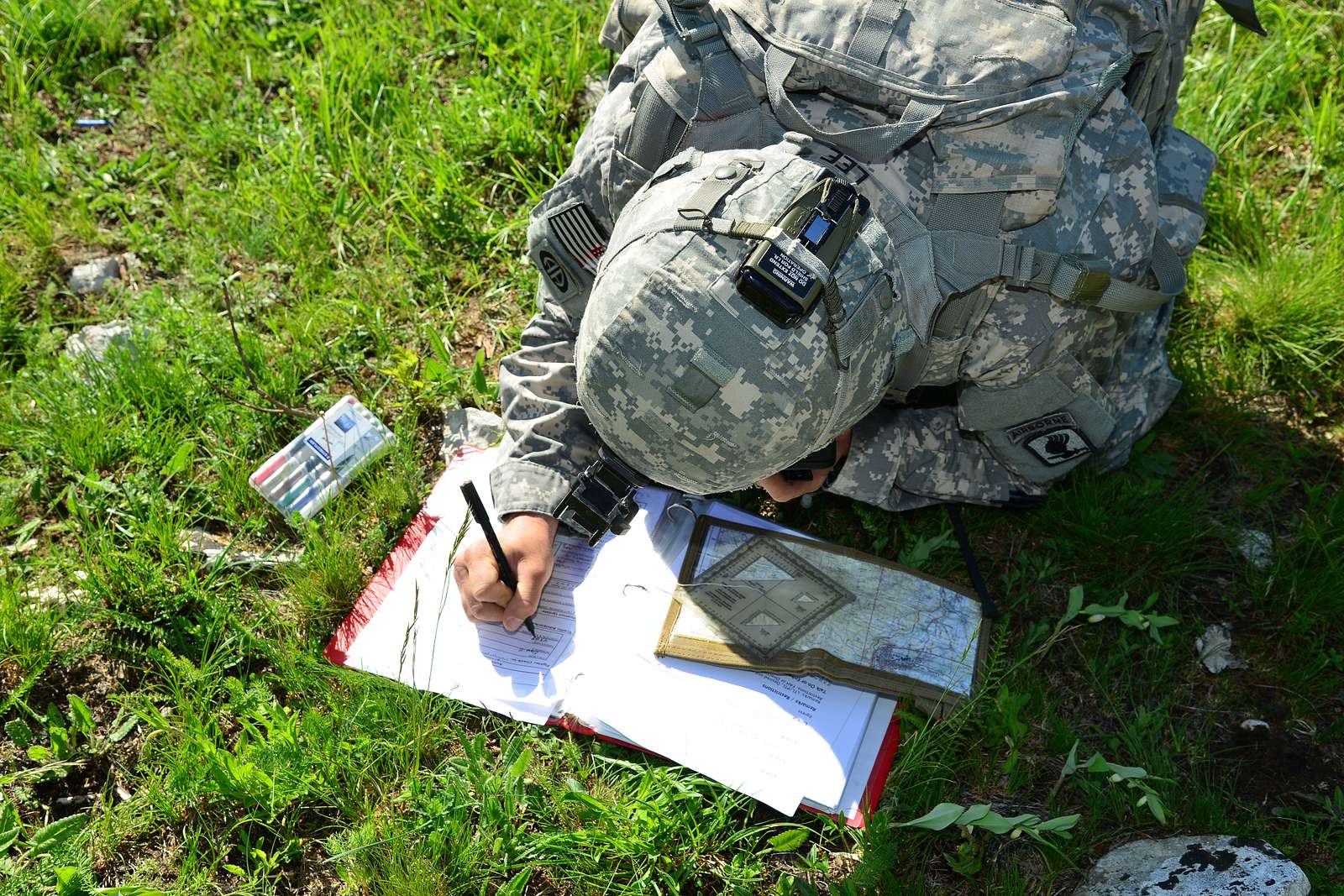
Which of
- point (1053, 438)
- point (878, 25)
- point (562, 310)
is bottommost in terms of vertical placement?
point (1053, 438)

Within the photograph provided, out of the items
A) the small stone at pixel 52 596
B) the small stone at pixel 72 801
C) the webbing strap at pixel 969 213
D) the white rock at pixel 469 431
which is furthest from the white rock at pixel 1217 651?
the small stone at pixel 52 596

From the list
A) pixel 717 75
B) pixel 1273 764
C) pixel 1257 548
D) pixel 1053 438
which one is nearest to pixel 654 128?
pixel 717 75

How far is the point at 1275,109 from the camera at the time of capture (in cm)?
349

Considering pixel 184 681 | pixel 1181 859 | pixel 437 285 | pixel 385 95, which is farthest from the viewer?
pixel 385 95

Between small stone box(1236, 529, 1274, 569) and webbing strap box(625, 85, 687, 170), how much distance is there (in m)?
1.75

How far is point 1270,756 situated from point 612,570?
1559 mm

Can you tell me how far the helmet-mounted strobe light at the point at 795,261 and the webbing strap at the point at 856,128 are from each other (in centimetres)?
20

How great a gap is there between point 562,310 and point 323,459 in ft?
2.67

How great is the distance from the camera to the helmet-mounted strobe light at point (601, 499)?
8.41 feet

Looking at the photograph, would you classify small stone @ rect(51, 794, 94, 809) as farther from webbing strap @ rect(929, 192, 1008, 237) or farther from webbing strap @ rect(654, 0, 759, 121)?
webbing strap @ rect(929, 192, 1008, 237)

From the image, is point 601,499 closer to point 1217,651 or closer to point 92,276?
point 1217,651

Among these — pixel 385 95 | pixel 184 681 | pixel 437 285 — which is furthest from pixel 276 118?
pixel 184 681

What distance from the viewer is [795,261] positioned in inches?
72.0

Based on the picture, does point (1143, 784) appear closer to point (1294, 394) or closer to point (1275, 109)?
point (1294, 394)
